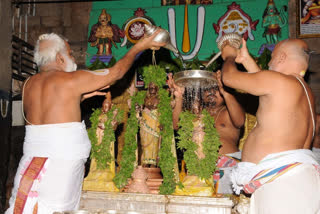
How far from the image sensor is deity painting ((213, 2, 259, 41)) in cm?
720

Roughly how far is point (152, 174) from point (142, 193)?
54 cm

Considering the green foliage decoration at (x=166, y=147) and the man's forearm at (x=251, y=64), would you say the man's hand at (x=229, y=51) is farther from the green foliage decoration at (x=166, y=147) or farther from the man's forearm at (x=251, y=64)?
the green foliage decoration at (x=166, y=147)

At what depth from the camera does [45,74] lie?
11.2 feet

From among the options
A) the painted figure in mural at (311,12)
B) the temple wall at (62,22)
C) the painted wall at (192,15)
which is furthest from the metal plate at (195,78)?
the temple wall at (62,22)

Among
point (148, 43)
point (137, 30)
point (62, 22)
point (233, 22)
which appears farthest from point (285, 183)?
point (62, 22)

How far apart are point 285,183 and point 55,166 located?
1.84 metres

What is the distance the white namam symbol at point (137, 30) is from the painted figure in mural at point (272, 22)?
2407 mm

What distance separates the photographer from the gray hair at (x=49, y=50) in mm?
3527

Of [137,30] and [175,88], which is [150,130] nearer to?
[175,88]

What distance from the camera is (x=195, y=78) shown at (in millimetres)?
3967

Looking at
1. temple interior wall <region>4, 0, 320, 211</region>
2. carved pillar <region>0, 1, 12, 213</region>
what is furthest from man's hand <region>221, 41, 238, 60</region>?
temple interior wall <region>4, 0, 320, 211</region>

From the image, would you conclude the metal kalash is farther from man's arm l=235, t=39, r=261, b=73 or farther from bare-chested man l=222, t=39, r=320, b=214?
bare-chested man l=222, t=39, r=320, b=214

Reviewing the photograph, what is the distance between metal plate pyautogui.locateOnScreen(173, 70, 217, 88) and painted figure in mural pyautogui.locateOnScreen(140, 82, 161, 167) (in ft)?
1.37

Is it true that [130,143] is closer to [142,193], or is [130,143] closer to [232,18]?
[142,193]
